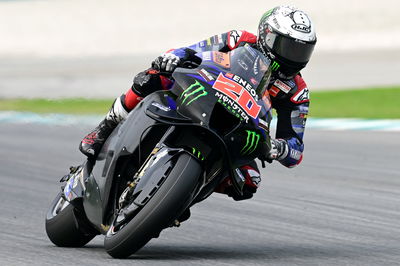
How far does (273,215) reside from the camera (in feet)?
23.1

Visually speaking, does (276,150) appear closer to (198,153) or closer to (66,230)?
(198,153)

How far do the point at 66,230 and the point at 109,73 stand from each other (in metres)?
17.2

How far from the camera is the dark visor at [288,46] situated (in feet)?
16.5

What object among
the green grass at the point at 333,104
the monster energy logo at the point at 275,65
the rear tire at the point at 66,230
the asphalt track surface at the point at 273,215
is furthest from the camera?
the green grass at the point at 333,104

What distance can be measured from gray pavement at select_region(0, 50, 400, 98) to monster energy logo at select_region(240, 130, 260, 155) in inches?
493

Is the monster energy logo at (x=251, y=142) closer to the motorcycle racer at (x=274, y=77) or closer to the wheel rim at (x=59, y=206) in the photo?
the motorcycle racer at (x=274, y=77)

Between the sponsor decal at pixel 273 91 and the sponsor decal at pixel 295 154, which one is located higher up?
the sponsor decal at pixel 273 91

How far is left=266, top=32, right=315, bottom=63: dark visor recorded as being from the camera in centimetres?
503

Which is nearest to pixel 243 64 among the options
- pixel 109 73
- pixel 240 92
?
pixel 240 92

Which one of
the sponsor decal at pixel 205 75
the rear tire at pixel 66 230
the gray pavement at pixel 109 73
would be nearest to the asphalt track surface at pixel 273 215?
the rear tire at pixel 66 230

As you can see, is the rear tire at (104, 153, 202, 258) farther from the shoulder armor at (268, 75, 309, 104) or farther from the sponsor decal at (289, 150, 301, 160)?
the shoulder armor at (268, 75, 309, 104)

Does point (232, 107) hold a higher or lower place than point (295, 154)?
higher

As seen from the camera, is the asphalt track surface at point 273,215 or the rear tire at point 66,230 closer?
the asphalt track surface at point 273,215

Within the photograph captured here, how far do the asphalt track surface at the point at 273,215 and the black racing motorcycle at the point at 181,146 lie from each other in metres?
0.31
